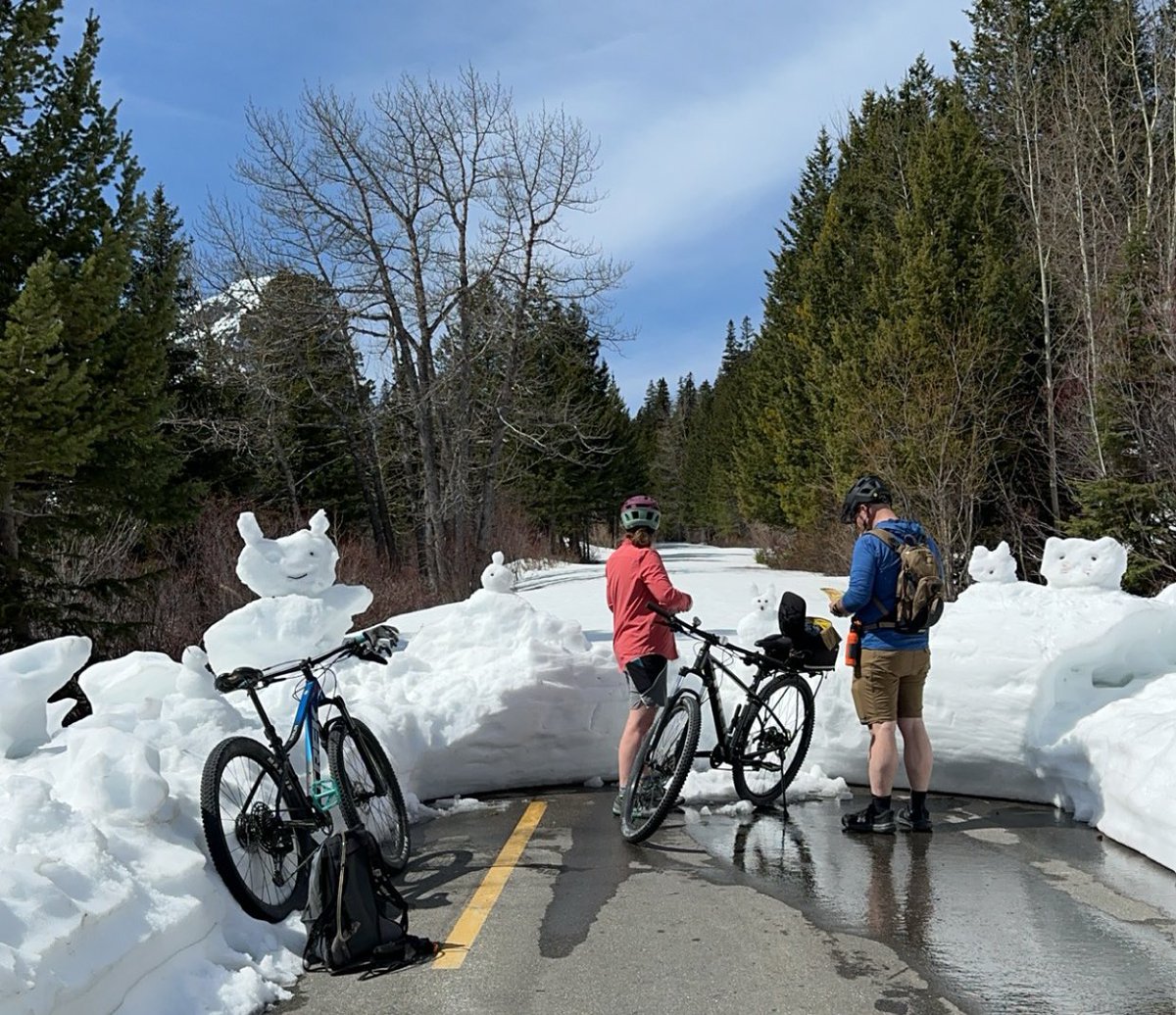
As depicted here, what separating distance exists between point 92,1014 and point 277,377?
22.2 m

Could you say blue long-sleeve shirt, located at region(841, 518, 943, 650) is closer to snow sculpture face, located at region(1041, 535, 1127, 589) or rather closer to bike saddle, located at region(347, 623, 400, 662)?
bike saddle, located at region(347, 623, 400, 662)

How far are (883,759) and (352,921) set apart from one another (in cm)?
321

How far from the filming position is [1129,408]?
18.5 m

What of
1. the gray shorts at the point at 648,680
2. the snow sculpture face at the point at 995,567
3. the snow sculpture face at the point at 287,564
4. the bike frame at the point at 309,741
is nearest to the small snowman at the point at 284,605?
the snow sculpture face at the point at 287,564

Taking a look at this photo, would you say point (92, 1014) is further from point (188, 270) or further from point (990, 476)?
point (188, 270)

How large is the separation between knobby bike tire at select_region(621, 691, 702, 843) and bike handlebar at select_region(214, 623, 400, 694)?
1.60 m

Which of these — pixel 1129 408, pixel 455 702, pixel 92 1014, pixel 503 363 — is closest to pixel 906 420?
pixel 1129 408

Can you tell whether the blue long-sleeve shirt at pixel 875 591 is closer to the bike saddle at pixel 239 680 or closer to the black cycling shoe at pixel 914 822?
the black cycling shoe at pixel 914 822

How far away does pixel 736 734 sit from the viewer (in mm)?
6656

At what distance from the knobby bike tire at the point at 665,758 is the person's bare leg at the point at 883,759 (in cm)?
105

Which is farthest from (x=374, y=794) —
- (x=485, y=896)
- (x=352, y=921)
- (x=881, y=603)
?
(x=881, y=603)

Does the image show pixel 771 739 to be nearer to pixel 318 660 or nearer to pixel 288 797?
pixel 318 660

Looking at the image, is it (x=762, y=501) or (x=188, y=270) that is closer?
(x=188, y=270)

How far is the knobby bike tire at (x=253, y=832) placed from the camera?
4.42m
